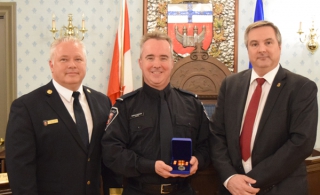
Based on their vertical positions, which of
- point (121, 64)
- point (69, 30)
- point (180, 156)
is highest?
point (69, 30)

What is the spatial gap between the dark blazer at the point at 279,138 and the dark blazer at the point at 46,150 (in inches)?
28.5

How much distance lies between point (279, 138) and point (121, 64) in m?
3.23

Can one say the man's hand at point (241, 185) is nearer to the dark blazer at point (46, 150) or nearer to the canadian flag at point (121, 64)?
the dark blazer at point (46, 150)

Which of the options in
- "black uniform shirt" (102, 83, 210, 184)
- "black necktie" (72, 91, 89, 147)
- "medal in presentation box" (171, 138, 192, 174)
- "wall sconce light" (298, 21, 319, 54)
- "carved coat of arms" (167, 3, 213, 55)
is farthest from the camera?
"carved coat of arms" (167, 3, 213, 55)

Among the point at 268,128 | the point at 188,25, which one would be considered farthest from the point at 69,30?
the point at 268,128

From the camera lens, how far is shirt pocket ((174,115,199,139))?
1811mm

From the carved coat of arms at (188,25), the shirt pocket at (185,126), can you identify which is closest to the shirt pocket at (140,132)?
the shirt pocket at (185,126)

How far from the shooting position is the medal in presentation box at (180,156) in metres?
1.61

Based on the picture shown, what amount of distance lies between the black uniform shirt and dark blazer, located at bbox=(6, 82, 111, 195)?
0.51 feet

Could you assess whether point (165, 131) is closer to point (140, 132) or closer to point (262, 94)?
point (140, 132)

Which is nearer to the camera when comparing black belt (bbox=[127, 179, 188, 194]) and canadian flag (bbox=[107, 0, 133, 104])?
black belt (bbox=[127, 179, 188, 194])

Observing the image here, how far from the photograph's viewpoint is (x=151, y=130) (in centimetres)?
179

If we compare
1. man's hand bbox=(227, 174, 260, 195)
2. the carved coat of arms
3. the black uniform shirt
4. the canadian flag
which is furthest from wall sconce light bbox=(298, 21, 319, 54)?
man's hand bbox=(227, 174, 260, 195)

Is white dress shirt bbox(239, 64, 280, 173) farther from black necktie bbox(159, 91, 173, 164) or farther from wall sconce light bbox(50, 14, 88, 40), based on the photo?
wall sconce light bbox(50, 14, 88, 40)
